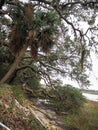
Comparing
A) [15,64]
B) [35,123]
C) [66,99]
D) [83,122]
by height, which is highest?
[15,64]

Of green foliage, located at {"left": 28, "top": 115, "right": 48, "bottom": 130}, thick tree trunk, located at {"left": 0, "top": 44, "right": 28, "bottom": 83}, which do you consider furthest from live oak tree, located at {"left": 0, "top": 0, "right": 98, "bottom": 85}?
green foliage, located at {"left": 28, "top": 115, "right": 48, "bottom": 130}

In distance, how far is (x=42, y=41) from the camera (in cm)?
1659

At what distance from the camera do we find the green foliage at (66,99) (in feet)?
66.7

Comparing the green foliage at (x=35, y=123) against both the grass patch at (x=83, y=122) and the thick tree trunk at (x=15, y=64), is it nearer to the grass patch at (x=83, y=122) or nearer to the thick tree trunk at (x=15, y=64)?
the grass patch at (x=83, y=122)

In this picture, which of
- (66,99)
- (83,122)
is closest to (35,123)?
(83,122)

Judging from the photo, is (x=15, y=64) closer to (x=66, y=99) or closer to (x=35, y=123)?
(x=66, y=99)

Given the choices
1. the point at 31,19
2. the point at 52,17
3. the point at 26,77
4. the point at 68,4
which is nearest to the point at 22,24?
the point at 31,19

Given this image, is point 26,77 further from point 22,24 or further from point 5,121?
point 5,121

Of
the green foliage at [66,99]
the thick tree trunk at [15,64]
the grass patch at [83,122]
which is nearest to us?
the grass patch at [83,122]

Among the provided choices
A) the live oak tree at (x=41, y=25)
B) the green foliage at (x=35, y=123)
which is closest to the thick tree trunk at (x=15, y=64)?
the live oak tree at (x=41, y=25)

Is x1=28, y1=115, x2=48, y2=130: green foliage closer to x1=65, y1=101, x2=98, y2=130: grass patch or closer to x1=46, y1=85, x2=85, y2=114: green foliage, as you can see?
x1=65, y1=101, x2=98, y2=130: grass patch

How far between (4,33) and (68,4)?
192 inches

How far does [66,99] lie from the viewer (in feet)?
68.5

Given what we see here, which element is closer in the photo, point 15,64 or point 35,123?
point 35,123
